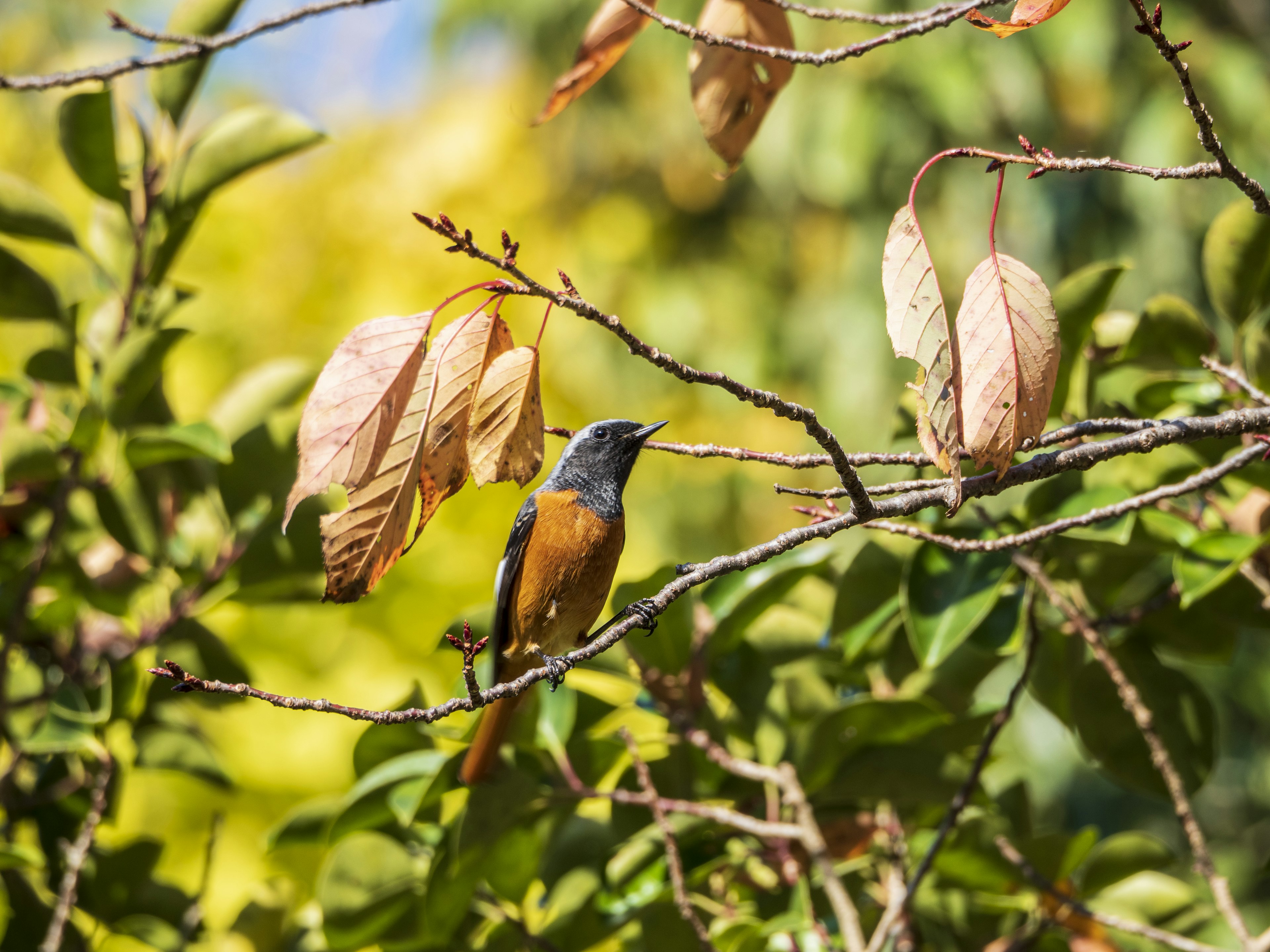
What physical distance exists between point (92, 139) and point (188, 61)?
208 millimetres

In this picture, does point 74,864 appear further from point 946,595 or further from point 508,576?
point 946,595

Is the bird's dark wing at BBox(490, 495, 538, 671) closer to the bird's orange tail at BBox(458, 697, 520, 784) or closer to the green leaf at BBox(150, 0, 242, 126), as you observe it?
the bird's orange tail at BBox(458, 697, 520, 784)

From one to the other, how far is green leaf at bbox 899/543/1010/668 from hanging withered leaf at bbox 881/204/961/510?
507 millimetres

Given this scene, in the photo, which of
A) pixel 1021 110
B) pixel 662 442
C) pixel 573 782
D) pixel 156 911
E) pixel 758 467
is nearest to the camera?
pixel 662 442

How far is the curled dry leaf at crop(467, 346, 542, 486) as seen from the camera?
3.01ft

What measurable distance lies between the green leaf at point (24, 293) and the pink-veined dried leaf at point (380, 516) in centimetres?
107

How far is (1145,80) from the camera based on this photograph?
5.16 m

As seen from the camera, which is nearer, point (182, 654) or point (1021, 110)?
point (182, 654)

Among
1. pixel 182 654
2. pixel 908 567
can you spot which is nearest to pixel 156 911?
pixel 182 654

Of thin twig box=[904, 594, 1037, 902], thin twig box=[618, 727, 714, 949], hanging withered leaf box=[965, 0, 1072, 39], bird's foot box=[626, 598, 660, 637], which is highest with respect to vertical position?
hanging withered leaf box=[965, 0, 1072, 39]

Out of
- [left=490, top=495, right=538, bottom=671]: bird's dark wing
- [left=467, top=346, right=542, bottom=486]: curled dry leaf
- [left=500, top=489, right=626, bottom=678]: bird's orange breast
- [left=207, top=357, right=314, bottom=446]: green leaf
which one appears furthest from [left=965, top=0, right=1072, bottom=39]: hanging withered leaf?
[left=207, top=357, right=314, bottom=446]: green leaf

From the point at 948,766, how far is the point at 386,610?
2.03m

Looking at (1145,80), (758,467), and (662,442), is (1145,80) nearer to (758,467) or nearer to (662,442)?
(758,467)

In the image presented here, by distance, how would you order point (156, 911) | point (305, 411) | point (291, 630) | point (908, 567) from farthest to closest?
point (291, 630) < point (156, 911) < point (908, 567) < point (305, 411)
